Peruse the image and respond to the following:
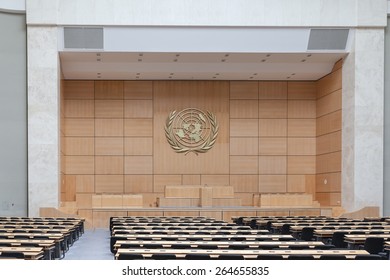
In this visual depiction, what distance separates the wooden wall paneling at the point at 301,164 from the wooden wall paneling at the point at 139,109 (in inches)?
245

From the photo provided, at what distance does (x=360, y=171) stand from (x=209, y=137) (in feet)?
22.6

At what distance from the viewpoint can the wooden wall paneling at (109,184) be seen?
25.7 metres

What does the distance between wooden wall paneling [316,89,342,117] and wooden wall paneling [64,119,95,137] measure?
944cm

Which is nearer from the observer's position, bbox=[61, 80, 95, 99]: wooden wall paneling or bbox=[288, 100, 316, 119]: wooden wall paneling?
bbox=[61, 80, 95, 99]: wooden wall paneling

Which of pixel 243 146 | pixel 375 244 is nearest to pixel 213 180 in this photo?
pixel 243 146

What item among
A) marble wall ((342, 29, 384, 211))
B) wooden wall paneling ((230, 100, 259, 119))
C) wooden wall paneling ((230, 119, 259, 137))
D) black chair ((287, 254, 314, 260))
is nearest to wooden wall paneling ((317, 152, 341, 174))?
marble wall ((342, 29, 384, 211))

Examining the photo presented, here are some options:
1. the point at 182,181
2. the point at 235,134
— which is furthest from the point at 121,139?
the point at 235,134

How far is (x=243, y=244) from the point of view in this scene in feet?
27.8

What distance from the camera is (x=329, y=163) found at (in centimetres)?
2417

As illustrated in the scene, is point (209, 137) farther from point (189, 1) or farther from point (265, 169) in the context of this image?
point (189, 1)

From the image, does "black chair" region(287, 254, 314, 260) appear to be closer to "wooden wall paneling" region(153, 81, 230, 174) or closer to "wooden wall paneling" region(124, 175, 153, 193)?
"wooden wall paneling" region(153, 81, 230, 174)

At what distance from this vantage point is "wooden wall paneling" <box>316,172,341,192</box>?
22997 mm

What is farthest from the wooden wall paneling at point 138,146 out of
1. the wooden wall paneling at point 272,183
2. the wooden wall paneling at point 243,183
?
the wooden wall paneling at point 272,183

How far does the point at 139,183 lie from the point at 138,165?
0.75 metres
